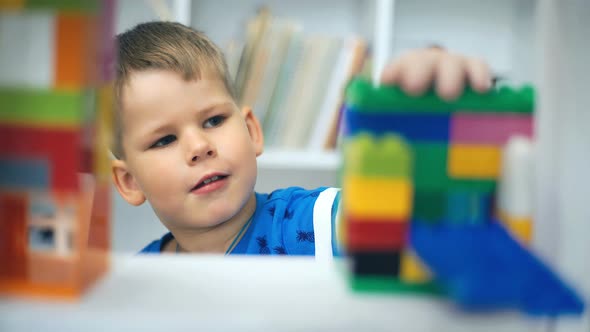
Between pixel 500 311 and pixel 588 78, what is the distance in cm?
21

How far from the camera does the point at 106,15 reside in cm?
39

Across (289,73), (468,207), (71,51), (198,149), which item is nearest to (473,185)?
(468,207)

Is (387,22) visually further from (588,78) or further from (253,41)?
(588,78)

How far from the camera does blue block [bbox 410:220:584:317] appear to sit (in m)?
0.32

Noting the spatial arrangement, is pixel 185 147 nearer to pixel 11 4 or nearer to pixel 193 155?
pixel 193 155

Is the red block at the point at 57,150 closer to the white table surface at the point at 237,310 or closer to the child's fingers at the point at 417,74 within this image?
the white table surface at the point at 237,310

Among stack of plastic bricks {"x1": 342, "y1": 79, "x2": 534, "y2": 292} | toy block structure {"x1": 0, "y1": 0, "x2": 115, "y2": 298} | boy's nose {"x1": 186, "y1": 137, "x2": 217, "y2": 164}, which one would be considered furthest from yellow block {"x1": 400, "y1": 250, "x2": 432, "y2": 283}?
boy's nose {"x1": 186, "y1": 137, "x2": 217, "y2": 164}

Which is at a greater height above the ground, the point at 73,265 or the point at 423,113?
the point at 423,113

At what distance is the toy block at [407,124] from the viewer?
1.26 ft

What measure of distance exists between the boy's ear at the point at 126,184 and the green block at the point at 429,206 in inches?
30.8

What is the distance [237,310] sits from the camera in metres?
0.35

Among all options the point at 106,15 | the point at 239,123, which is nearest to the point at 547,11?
the point at 106,15

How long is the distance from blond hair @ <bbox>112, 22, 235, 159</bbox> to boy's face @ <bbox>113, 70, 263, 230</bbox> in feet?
0.06

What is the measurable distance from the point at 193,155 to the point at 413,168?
1.83 feet
